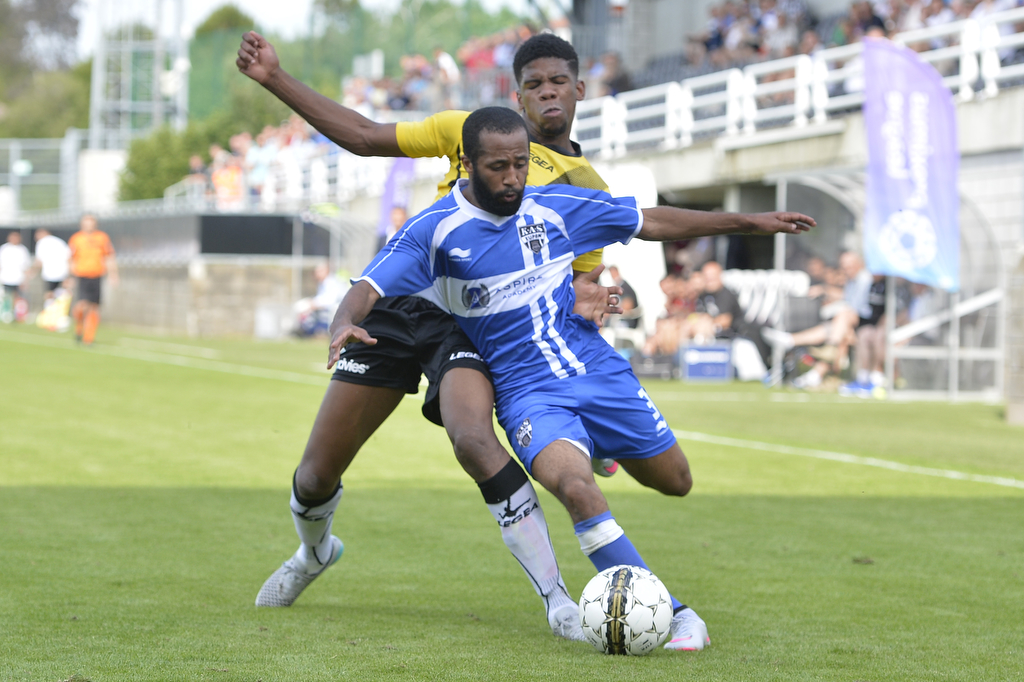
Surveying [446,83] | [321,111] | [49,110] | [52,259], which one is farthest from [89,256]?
[49,110]

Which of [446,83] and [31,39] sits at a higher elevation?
[31,39]

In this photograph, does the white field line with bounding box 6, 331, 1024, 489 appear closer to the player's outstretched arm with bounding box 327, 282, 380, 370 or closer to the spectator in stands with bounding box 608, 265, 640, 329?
the spectator in stands with bounding box 608, 265, 640, 329

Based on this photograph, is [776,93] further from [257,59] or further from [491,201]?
[491,201]

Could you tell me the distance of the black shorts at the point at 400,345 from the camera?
15.5ft

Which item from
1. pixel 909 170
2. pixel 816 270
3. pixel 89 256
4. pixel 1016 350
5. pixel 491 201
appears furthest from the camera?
pixel 89 256

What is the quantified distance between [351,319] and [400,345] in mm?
658

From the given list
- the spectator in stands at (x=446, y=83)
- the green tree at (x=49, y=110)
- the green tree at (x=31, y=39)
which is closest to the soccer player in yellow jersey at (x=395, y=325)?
the spectator in stands at (x=446, y=83)

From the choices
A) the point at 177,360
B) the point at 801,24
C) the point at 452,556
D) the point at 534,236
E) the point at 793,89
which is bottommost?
the point at 452,556

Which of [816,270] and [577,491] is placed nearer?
[577,491]

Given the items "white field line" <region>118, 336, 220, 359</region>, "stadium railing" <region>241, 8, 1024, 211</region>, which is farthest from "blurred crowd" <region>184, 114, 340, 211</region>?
"stadium railing" <region>241, 8, 1024, 211</region>

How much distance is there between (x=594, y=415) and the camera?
14.6 feet

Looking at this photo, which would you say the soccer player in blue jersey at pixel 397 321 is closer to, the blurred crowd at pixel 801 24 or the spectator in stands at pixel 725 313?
the blurred crowd at pixel 801 24

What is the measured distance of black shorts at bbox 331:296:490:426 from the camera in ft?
15.5

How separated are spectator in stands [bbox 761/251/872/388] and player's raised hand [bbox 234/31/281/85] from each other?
12729mm
